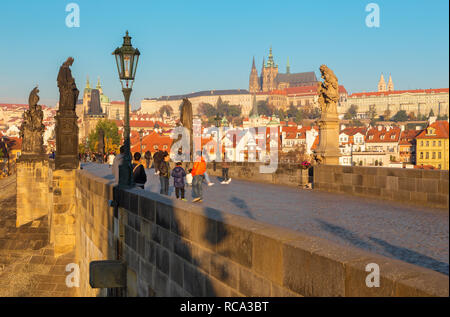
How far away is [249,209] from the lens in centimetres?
1022

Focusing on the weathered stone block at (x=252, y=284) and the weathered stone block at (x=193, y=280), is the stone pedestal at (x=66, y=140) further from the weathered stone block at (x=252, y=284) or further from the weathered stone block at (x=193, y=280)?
the weathered stone block at (x=252, y=284)

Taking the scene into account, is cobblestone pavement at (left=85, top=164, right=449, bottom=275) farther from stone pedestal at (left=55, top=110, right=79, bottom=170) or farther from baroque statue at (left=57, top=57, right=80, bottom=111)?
baroque statue at (left=57, top=57, right=80, bottom=111)

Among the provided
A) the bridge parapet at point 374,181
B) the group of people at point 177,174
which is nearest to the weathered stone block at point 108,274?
the group of people at point 177,174

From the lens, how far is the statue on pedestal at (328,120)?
44.7ft

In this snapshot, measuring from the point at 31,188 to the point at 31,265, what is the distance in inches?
450

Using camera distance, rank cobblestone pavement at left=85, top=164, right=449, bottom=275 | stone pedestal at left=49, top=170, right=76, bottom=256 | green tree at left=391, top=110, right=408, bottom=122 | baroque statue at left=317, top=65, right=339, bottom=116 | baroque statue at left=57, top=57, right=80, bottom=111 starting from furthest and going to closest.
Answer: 1. green tree at left=391, top=110, right=408, bottom=122
2. baroque statue at left=57, top=57, right=80, bottom=111
3. stone pedestal at left=49, top=170, right=76, bottom=256
4. baroque statue at left=317, top=65, right=339, bottom=116
5. cobblestone pavement at left=85, top=164, right=449, bottom=275

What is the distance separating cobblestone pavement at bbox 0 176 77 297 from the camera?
14547 mm

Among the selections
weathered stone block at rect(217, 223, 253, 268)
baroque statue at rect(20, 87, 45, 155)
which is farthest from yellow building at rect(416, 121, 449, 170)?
baroque statue at rect(20, 87, 45, 155)

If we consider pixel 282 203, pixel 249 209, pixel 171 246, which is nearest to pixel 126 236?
pixel 171 246

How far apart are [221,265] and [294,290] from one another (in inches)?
39.4

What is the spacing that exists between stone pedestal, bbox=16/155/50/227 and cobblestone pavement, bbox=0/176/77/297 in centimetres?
193

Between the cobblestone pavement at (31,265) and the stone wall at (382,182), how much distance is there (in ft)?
23.0
